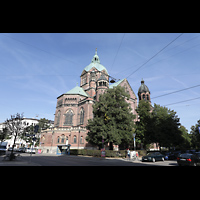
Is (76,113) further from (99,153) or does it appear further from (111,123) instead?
(99,153)

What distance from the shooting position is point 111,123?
26266mm

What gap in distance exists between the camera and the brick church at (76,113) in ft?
123

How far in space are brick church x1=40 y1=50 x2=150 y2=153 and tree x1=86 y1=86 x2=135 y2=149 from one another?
10.0 meters

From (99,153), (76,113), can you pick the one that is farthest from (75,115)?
(99,153)

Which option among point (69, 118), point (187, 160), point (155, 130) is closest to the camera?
point (187, 160)

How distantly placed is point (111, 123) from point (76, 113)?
22.3m

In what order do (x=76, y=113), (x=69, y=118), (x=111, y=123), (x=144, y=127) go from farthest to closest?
(x=76, y=113), (x=69, y=118), (x=144, y=127), (x=111, y=123)

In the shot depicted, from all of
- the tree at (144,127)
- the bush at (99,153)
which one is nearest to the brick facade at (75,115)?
the bush at (99,153)

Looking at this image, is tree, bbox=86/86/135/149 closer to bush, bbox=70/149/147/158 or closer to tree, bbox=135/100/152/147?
bush, bbox=70/149/147/158

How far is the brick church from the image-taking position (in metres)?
37.4

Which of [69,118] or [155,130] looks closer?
[155,130]

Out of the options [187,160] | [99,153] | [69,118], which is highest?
[69,118]
